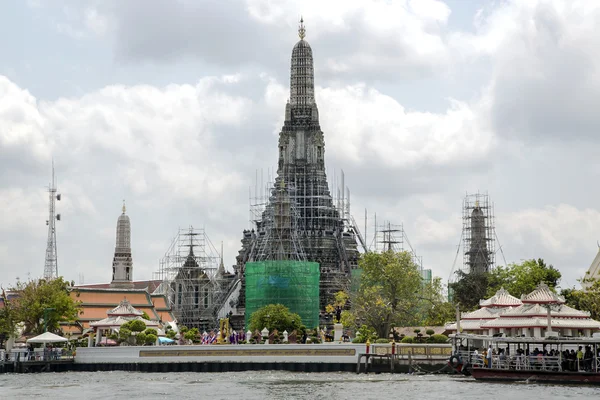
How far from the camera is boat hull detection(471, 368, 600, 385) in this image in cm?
5231

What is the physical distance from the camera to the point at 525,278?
85.7 meters

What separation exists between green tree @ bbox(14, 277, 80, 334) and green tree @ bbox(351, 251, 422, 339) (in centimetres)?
2171

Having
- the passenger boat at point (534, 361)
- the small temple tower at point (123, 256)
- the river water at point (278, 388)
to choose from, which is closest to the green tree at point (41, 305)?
the river water at point (278, 388)

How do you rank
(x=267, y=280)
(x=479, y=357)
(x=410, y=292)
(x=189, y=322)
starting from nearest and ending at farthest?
(x=479, y=357), (x=410, y=292), (x=267, y=280), (x=189, y=322)

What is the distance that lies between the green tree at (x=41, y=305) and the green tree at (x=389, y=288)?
855 inches

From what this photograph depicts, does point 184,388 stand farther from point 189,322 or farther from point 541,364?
point 189,322

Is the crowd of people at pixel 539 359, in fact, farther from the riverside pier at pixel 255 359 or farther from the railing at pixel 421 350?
the riverside pier at pixel 255 359

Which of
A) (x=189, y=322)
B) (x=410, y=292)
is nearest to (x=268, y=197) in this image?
(x=189, y=322)

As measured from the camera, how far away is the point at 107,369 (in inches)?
2808

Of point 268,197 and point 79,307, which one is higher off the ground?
point 268,197

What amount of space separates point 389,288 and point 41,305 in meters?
26.8

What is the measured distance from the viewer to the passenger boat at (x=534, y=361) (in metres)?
52.8

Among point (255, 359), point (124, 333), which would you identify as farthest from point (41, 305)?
point (255, 359)

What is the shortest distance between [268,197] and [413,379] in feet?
229
